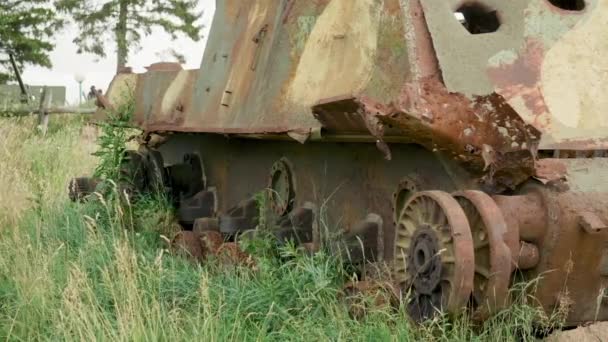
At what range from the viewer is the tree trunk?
2906 centimetres

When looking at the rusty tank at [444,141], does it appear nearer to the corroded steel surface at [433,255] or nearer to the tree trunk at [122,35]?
the corroded steel surface at [433,255]

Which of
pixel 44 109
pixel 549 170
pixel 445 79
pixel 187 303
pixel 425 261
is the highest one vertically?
pixel 445 79

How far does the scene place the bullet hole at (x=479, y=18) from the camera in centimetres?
467

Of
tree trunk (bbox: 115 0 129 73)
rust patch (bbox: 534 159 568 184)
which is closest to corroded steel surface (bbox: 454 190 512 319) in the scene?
rust patch (bbox: 534 159 568 184)

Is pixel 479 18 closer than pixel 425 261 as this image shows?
No

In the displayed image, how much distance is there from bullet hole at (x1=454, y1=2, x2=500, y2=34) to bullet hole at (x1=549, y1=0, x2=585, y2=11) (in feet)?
1.43

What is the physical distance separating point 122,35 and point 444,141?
85.9 ft

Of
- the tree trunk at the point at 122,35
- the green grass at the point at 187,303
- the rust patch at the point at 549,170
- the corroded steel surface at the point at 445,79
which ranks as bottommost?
the green grass at the point at 187,303

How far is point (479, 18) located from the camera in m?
4.86

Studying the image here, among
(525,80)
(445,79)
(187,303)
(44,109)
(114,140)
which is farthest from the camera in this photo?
(44,109)

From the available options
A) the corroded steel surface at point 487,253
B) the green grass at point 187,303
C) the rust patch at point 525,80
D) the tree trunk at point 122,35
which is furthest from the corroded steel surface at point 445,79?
the tree trunk at point 122,35

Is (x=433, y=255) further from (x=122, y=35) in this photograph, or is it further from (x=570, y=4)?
(x=122, y=35)

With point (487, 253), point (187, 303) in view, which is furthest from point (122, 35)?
point (487, 253)

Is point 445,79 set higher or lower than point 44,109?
higher
